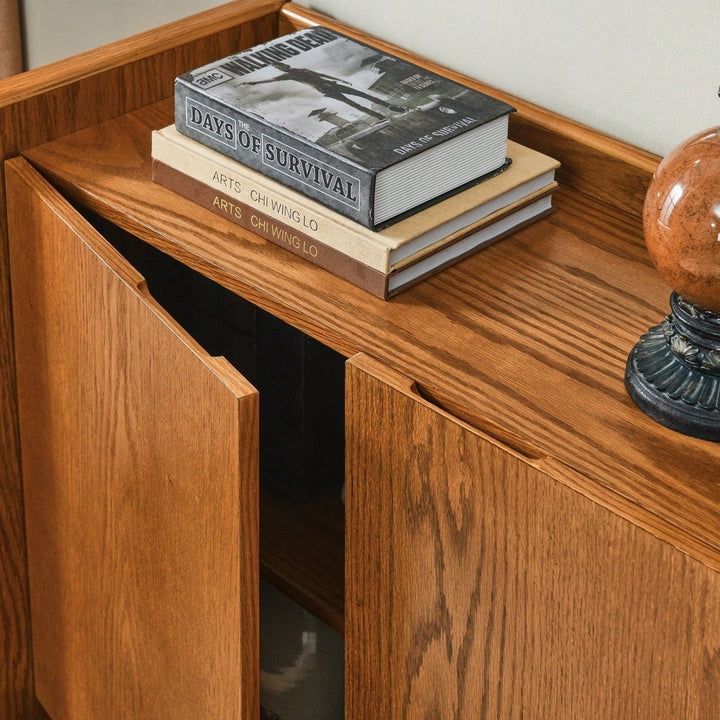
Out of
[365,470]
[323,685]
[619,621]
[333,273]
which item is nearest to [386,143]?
[333,273]

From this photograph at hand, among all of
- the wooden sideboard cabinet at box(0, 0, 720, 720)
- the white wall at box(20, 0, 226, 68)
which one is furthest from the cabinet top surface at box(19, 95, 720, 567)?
the white wall at box(20, 0, 226, 68)

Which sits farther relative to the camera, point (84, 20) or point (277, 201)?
point (84, 20)

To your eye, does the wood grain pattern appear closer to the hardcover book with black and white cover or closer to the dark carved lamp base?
the hardcover book with black and white cover

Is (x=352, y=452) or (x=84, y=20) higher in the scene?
(x=84, y=20)

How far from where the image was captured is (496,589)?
68 cm

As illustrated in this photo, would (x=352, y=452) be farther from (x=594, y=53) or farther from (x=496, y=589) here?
(x=594, y=53)

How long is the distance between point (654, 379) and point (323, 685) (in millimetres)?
475

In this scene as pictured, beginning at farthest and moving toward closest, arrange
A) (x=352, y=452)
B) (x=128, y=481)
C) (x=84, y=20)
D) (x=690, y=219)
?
(x=84, y=20), (x=128, y=481), (x=352, y=452), (x=690, y=219)

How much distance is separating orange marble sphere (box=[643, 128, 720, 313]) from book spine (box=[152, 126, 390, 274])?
186mm

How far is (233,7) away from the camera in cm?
102

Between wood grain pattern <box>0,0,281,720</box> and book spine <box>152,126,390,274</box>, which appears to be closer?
book spine <box>152,126,390,274</box>

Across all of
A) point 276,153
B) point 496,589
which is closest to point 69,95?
point 276,153

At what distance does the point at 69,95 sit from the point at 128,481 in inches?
12.0

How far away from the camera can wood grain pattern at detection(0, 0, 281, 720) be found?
0.90m
